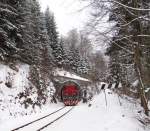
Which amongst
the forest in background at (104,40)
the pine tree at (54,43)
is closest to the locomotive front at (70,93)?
the forest in background at (104,40)

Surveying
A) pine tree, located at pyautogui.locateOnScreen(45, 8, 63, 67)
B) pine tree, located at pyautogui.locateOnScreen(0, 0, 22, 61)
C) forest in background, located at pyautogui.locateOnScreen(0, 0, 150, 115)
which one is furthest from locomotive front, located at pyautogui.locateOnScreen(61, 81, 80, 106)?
pine tree, located at pyautogui.locateOnScreen(45, 8, 63, 67)

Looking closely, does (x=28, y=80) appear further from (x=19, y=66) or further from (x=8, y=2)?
(x=8, y=2)

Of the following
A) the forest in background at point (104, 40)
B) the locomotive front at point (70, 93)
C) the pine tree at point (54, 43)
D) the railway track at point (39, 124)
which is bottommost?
the railway track at point (39, 124)

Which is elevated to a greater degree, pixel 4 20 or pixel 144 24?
pixel 4 20

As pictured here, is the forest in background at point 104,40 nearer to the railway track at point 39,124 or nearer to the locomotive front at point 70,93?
the locomotive front at point 70,93

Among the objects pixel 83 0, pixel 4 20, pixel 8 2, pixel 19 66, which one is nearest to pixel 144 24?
pixel 83 0

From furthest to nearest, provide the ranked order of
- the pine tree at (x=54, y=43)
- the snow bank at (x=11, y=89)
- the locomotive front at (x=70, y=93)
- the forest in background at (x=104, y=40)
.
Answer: the pine tree at (x=54, y=43), the locomotive front at (x=70, y=93), the snow bank at (x=11, y=89), the forest in background at (x=104, y=40)

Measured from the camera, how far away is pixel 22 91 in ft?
75.9

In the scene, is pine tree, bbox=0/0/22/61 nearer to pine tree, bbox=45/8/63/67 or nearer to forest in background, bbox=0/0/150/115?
forest in background, bbox=0/0/150/115

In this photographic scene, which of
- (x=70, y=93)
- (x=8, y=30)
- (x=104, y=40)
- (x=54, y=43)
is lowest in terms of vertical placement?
(x=70, y=93)

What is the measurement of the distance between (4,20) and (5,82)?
14.7ft

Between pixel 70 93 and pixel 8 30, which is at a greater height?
pixel 8 30

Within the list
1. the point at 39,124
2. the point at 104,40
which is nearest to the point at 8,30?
the point at 39,124

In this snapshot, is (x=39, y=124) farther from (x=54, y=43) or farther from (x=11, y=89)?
(x=54, y=43)
